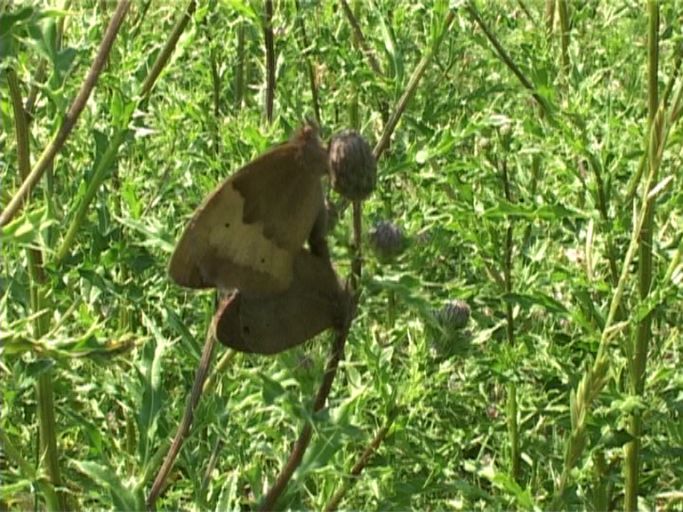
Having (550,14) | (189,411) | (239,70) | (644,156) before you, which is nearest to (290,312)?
(189,411)

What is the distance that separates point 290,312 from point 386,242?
5.6 inches

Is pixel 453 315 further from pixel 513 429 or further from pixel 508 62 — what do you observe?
pixel 508 62

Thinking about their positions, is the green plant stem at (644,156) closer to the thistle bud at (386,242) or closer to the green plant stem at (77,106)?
the thistle bud at (386,242)

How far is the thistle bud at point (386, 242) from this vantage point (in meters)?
1.37

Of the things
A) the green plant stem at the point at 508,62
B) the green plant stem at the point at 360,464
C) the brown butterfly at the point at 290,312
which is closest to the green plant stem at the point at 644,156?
the green plant stem at the point at 508,62

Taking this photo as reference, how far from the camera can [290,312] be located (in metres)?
1.37

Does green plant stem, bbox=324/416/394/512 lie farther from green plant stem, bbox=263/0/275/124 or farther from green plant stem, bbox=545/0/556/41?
green plant stem, bbox=545/0/556/41

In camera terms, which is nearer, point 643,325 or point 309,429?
point 309,429

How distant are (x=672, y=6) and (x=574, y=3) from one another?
75 cm

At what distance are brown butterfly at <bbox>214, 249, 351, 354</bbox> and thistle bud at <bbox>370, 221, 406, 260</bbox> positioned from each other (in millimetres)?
63

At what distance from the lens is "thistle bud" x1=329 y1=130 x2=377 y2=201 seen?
1.34 meters

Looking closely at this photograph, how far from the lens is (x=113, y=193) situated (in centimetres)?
250

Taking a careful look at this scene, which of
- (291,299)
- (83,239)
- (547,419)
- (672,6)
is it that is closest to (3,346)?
(291,299)

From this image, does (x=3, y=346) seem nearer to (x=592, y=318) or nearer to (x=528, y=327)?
(x=592, y=318)
